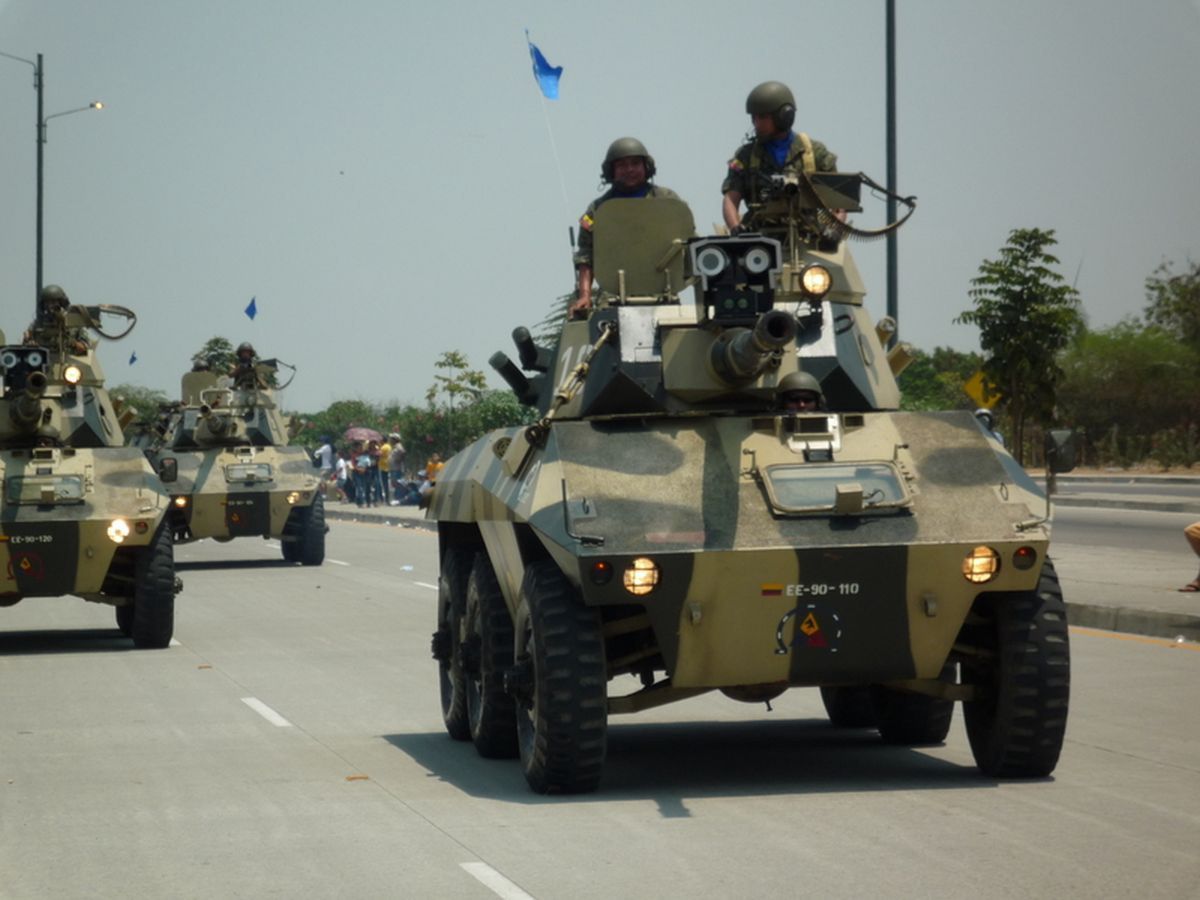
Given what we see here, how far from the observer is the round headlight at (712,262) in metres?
9.55

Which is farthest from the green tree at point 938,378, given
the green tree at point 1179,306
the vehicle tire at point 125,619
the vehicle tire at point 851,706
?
the vehicle tire at point 851,706

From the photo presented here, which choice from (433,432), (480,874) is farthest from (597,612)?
(433,432)

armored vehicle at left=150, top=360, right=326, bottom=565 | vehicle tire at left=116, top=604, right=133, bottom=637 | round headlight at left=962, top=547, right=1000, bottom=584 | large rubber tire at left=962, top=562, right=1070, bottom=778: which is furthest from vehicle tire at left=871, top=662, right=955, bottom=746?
armored vehicle at left=150, top=360, right=326, bottom=565

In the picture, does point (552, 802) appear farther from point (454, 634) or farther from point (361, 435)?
point (361, 435)

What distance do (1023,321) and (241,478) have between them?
10.9m

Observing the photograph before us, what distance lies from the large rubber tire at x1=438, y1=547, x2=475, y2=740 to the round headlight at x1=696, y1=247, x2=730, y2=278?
2536 millimetres

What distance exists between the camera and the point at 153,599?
1752 cm

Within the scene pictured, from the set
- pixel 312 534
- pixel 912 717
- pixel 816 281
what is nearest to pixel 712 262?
pixel 816 281

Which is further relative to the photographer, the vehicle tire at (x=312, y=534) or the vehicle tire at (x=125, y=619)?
the vehicle tire at (x=312, y=534)

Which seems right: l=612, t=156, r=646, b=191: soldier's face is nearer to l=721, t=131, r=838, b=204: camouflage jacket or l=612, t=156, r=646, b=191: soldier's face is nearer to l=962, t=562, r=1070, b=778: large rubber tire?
l=721, t=131, r=838, b=204: camouflage jacket

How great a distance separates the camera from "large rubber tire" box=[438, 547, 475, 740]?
11.2m

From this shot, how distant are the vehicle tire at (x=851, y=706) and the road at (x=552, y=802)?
0.24m

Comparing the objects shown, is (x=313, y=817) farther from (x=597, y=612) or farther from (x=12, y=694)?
(x=12, y=694)

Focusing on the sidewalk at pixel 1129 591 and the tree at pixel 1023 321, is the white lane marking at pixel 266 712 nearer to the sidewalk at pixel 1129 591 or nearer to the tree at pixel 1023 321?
the sidewalk at pixel 1129 591
